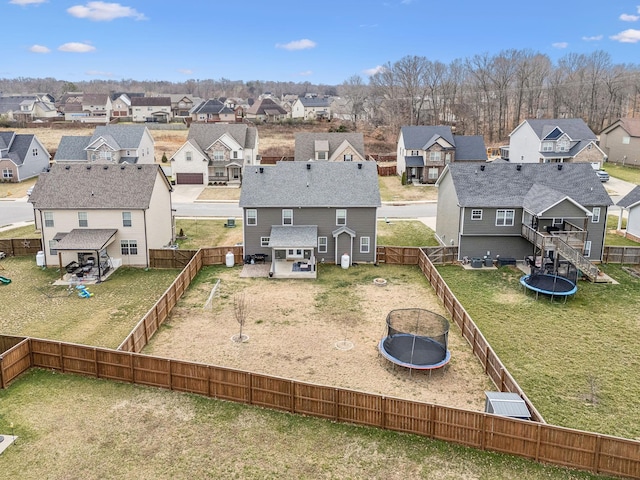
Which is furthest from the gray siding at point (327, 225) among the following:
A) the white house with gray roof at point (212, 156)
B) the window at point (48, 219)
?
the white house with gray roof at point (212, 156)

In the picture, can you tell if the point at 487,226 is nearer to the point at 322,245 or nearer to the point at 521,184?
the point at 521,184

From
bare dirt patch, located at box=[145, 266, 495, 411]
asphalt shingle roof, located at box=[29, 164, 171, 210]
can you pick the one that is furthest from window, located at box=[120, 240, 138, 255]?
bare dirt patch, located at box=[145, 266, 495, 411]

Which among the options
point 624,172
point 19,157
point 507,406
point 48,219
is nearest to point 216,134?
point 19,157

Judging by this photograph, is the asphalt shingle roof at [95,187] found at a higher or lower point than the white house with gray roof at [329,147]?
lower

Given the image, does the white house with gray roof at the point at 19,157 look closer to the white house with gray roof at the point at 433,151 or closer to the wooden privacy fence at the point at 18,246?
the wooden privacy fence at the point at 18,246

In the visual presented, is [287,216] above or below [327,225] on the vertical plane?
above

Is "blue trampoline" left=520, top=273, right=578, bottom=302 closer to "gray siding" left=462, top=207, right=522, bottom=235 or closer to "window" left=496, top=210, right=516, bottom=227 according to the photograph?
"gray siding" left=462, top=207, right=522, bottom=235
